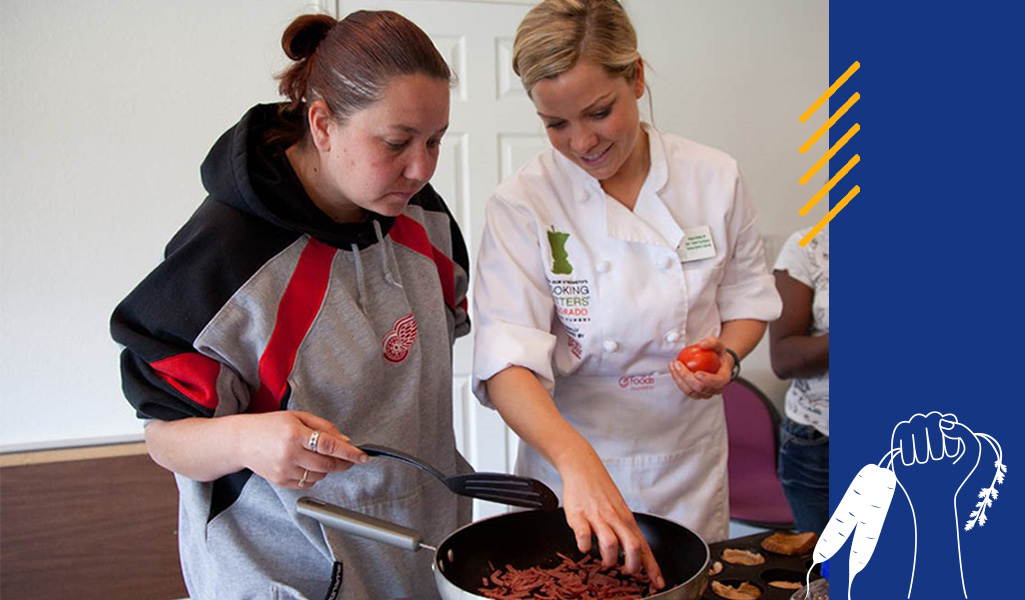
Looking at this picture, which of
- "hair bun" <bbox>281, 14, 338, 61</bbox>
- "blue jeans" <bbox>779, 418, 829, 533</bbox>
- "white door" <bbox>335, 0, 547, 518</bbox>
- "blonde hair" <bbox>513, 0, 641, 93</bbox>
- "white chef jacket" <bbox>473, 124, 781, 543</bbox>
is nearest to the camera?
"hair bun" <bbox>281, 14, 338, 61</bbox>

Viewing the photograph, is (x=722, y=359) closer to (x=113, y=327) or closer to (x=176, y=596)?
(x=113, y=327)

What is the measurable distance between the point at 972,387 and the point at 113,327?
0.93 m

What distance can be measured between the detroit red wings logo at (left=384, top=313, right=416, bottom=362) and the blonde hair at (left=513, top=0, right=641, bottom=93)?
399 mm

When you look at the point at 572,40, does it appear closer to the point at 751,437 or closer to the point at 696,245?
the point at 696,245

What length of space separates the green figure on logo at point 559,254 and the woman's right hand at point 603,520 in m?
0.43

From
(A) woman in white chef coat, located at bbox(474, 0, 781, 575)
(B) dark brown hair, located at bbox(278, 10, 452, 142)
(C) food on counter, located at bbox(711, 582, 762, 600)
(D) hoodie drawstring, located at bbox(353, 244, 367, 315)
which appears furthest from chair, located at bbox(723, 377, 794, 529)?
(B) dark brown hair, located at bbox(278, 10, 452, 142)

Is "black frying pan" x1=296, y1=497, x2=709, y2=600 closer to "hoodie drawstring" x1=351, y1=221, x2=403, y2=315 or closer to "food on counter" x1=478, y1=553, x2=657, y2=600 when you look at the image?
"food on counter" x1=478, y1=553, x2=657, y2=600

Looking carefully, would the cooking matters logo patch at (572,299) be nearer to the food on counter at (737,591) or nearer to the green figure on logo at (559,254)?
the green figure on logo at (559,254)

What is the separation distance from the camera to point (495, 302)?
4.52ft

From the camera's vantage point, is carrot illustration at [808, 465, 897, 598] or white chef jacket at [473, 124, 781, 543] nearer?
carrot illustration at [808, 465, 897, 598]

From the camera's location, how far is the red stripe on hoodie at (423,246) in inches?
51.9

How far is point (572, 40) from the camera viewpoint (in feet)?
4.23

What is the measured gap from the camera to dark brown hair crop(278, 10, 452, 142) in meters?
1.10

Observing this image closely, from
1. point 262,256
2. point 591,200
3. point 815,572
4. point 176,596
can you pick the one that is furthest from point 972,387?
point 176,596
